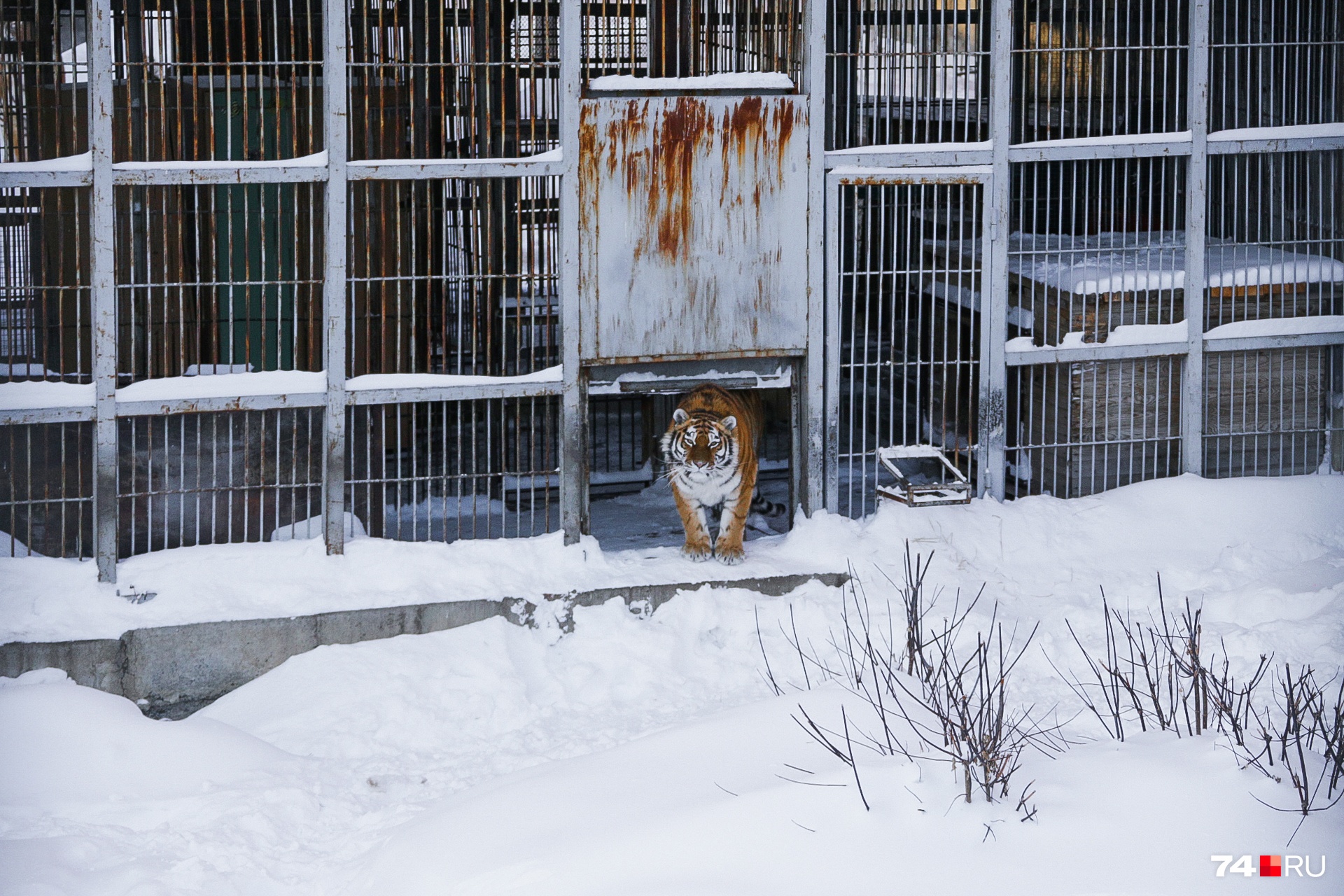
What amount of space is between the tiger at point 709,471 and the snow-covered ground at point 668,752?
0.70 feet

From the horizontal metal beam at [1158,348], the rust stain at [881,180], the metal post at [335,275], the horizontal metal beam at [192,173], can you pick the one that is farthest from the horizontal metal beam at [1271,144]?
the horizontal metal beam at [192,173]

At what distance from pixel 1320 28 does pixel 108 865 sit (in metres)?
8.29

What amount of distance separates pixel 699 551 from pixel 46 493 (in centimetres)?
350

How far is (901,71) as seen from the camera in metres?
9.12

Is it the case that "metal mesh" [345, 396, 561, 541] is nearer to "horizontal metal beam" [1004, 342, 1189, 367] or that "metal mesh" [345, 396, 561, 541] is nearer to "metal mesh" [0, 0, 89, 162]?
"metal mesh" [0, 0, 89, 162]

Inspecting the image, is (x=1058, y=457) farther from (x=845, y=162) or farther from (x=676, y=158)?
(x=676, y=158)

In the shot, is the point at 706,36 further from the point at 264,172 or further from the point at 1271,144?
the point at 1271,144

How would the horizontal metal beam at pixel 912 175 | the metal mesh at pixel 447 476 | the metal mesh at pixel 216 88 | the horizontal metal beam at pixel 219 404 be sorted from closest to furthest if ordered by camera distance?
the horizontal metal beam at pixel 219 404, the metal mesh at pixel 447 476, the horizontal metal beam at pixel 912 175, the metal mesh at pixel 216 88

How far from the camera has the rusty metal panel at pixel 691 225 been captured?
8.35 meters

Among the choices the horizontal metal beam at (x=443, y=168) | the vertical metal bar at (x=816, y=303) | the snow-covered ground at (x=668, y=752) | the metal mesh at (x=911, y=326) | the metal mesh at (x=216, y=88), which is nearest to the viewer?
the snow-covered ground at (x=668, y=752)

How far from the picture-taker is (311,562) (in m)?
8.11

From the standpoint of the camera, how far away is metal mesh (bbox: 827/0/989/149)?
8715 millimetres

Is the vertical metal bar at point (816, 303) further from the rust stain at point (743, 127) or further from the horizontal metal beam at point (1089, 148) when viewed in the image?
the rust stain at point (743, 127)

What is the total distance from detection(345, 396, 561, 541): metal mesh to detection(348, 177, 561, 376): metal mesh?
0.37m
